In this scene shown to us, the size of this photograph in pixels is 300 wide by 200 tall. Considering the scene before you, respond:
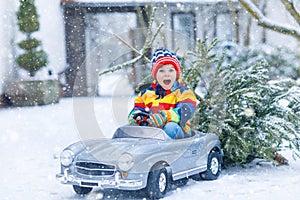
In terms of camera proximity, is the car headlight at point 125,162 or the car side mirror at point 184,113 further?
the car side mirror at point 184,113

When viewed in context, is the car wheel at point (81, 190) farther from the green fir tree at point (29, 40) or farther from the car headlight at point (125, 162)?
the green fir tree at point (29, 40)

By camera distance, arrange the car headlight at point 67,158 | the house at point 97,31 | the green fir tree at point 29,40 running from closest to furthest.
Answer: the car headlight at point 67,158 → the green fir tree at point 29,40 → the house at point 97,31

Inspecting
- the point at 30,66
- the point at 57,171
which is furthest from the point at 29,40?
the point at 57,171

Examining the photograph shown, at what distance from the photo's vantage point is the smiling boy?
21.0ft

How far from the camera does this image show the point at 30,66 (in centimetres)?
1752

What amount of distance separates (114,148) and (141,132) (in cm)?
49

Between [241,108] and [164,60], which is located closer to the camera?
[164,60]

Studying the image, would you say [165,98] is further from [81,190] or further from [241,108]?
[81,190]

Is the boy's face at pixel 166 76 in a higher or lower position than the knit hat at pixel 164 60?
lower

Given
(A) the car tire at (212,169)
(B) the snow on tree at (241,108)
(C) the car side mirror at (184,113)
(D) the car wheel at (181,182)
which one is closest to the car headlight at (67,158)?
(C) the car side mirror at (184,113)

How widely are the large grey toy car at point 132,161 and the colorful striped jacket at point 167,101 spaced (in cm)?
29

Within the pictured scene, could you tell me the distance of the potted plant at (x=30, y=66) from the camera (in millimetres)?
17016

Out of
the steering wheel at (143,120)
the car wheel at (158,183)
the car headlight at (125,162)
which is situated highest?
the steering wheel at (143,120)

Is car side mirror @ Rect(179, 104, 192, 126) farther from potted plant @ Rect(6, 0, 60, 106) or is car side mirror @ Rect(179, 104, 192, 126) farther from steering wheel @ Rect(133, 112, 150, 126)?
potted plant @ Rect(6, 0, 60, 106)
